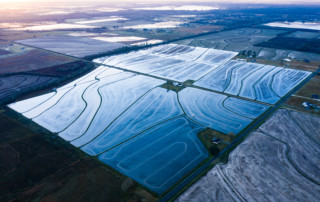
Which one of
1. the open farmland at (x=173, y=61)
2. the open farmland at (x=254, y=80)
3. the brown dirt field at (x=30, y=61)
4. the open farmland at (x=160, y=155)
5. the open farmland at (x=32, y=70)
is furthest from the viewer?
the brown dirt field at (x=30, y=61)

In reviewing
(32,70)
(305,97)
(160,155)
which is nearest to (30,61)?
(32,70)

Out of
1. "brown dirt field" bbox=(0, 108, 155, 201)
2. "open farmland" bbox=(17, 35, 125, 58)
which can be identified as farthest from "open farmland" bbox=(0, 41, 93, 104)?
"brown dirt field" bbox=(0, 108, 155, 201)

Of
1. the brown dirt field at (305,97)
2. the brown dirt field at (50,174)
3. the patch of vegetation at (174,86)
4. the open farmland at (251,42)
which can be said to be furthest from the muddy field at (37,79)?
the brown dirt field at (305,97)

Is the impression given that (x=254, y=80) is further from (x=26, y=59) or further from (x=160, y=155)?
(x=26, y=59)

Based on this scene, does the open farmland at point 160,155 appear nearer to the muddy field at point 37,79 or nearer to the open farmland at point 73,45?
the muddy field at point 37,79

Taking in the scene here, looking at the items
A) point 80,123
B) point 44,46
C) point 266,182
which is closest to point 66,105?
point 80,123

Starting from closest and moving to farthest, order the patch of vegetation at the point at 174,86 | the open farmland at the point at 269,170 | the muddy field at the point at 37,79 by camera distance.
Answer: the open farmland at the point at 269,170 → the muddy field at the point at 37,79 → the patch of vegetation at the point at 174,86

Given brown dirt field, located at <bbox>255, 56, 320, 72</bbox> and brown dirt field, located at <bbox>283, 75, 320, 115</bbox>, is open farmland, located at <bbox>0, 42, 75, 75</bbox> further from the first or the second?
brown dirt field, located at <bbox>283, 75, 320, 115</bbox>

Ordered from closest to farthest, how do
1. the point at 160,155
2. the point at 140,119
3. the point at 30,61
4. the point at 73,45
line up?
the point at 160,155
the point at 140,119
the point at 30,61
the point at 73,45
